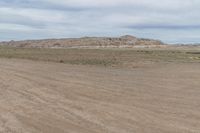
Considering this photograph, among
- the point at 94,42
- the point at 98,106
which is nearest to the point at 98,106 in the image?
the point at 98,106

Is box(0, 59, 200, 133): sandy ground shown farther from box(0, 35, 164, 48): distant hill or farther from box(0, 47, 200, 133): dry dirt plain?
box(0, 35, 164, 48): distant hill

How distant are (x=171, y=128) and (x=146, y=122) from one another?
29.1 inches

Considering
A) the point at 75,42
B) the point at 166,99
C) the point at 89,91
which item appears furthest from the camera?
the point at 75,42

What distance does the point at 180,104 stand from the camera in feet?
42.5

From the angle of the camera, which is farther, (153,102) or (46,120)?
(153,102)

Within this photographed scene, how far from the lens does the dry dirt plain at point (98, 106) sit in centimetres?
969

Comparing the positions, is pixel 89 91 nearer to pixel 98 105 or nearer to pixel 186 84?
pixel 98 105

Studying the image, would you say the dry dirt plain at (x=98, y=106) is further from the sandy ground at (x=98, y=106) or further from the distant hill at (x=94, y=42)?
the distant hill at (x=94, y=42)

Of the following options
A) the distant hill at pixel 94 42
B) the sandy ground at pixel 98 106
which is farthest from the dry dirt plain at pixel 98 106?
the distant hill at pixel 94 42

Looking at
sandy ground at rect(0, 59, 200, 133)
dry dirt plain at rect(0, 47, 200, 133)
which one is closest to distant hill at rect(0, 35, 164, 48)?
dry dirt plain at rect(0, 47, 200, 133)

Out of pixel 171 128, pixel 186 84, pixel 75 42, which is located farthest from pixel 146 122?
pixel 75 42

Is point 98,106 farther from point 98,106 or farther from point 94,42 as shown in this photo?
point 94,42

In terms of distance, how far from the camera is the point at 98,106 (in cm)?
1236

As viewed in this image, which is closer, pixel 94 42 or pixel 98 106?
pixel 98 106
